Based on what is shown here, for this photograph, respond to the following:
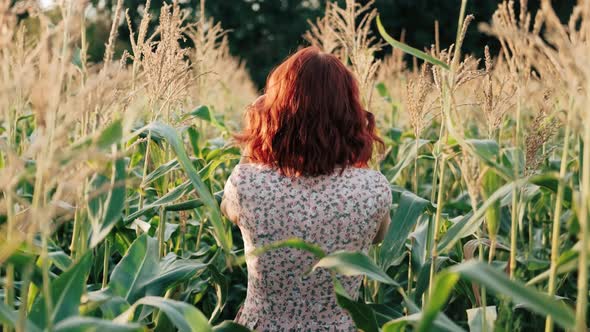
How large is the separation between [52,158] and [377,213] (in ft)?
4.76

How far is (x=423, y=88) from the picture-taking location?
289cm

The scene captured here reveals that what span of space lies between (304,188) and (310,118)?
0.86 ft

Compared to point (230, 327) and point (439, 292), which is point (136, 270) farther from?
point (439, 292)

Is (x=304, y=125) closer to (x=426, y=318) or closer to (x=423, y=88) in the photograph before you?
(x=423, y=88)

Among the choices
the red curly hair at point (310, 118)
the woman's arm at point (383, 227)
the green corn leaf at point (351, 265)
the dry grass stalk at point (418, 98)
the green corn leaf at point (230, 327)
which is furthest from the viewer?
the dry grass stalk at point (418, 98)

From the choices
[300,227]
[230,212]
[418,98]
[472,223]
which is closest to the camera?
[472,223]

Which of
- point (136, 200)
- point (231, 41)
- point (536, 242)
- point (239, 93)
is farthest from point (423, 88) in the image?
point (231, 41)

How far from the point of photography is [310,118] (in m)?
2.52

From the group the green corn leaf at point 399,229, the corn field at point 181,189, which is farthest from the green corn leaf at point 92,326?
the green corn leaf at point 399,229

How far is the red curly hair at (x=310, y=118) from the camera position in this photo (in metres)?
2.49

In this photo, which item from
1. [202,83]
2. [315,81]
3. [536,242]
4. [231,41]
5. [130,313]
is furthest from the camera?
[231,41]

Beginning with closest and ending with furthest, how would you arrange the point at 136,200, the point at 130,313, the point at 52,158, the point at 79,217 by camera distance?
the point at 52,158, the point at 130,313, the point at 79,217, the point at 136,200

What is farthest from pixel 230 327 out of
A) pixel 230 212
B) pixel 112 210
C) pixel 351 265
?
pixel 112 210

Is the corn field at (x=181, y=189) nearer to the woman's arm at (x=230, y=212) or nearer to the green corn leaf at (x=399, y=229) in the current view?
the green corn leaf at (x=399, y=229)
